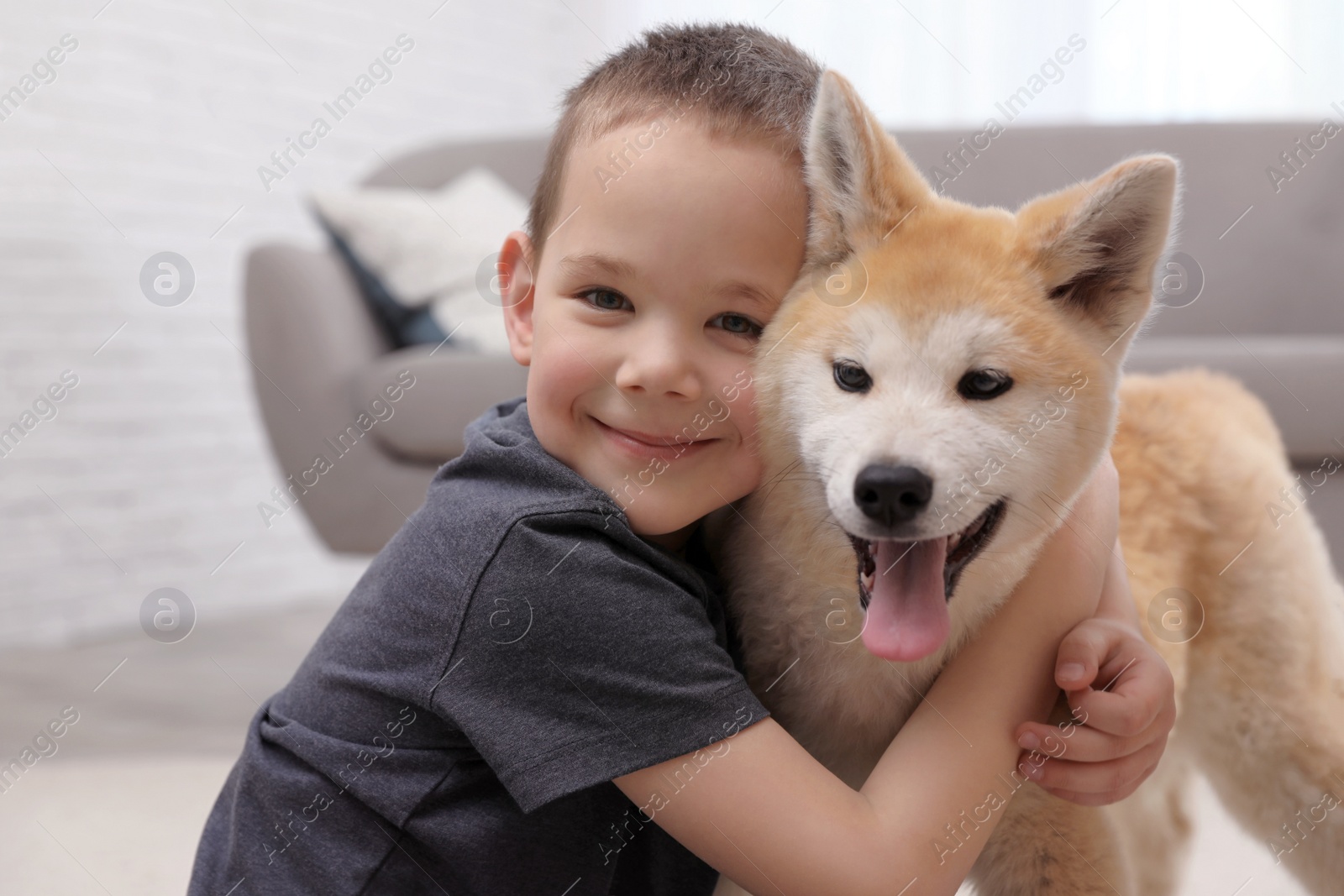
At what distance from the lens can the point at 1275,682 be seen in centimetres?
151

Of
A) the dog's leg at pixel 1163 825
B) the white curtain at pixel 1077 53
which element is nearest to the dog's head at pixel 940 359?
the dog's leg at pixel 1163 825

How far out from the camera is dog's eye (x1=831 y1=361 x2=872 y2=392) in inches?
43.8

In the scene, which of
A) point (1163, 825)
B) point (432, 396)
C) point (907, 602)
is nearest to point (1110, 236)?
point (907, 602)

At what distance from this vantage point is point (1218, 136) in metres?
3.29

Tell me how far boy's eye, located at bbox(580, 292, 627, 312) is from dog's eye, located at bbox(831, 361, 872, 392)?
251 mm

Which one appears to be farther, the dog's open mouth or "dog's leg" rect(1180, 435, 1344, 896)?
"dog's leg" rect(1180, 435, 1344, 896)

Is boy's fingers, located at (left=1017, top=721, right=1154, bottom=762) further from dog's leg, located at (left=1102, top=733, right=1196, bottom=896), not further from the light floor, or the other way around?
the light floor

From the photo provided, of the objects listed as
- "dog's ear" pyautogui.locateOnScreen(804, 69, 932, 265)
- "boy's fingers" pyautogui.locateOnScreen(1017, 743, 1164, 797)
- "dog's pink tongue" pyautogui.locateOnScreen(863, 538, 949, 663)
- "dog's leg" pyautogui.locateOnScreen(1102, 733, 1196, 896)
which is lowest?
"dog's leg" pyautogui.locateOnScreen(1102, 733, 1196, 896)

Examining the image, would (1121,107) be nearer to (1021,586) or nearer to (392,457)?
(392,457)

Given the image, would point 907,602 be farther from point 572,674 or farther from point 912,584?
point 572,674

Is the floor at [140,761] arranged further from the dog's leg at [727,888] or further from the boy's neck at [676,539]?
the boy's neck at [676,539]

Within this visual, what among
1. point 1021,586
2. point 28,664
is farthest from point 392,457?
point 1021,586

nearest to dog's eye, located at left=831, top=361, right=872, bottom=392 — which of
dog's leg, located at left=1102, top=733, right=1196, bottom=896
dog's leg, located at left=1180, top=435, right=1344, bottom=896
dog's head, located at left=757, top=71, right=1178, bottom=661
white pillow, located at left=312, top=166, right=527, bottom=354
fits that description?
dog's head, located at left=757, top=71, right=1178, bottom=661

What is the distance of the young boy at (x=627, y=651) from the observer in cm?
104
